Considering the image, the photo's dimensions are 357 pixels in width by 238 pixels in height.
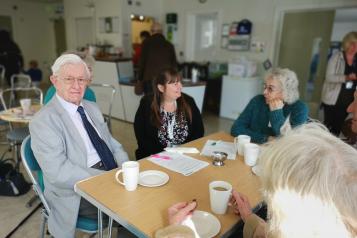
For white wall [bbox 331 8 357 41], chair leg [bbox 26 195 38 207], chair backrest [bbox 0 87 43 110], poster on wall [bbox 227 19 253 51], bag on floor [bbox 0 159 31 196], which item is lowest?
chair leg [bbox 26 195 38 207]

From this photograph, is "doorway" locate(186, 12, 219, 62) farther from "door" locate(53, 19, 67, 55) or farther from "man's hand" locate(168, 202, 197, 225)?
"man's hand" locate(168, 202, 197, 225)

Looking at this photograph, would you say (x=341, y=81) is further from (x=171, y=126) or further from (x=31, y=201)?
(x=31, y=201)

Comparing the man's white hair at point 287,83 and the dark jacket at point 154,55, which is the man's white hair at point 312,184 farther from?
the dark jacket at point 154,55

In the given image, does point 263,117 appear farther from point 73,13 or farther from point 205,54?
point 73,13

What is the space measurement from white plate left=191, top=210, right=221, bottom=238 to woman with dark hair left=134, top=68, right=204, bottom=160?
1.01 metres

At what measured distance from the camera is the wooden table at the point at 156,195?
94cm

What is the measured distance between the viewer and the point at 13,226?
198 cm

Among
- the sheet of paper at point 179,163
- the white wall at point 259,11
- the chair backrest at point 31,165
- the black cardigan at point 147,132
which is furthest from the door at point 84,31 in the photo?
the sheet of paper at point 179,163

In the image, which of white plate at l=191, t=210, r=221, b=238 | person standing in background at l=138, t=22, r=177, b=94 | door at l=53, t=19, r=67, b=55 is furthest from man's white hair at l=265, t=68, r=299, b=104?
door at l=53, t=19, r=67, b=55

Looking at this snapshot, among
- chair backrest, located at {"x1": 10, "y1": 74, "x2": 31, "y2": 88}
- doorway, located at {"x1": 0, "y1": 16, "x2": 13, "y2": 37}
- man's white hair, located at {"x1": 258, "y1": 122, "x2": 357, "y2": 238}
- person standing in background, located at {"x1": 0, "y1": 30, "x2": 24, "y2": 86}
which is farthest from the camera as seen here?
doorway, located at {"x1": 0, "y1": 16, "x2": 13, "y2": 37}

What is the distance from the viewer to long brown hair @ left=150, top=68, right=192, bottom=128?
193 cm

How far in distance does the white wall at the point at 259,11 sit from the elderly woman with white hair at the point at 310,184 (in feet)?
14.4

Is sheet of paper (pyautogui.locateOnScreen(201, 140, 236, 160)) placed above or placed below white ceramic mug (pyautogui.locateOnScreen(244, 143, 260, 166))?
below

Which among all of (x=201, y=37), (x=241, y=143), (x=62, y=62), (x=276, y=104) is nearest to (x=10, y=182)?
(x=62, y=62)
